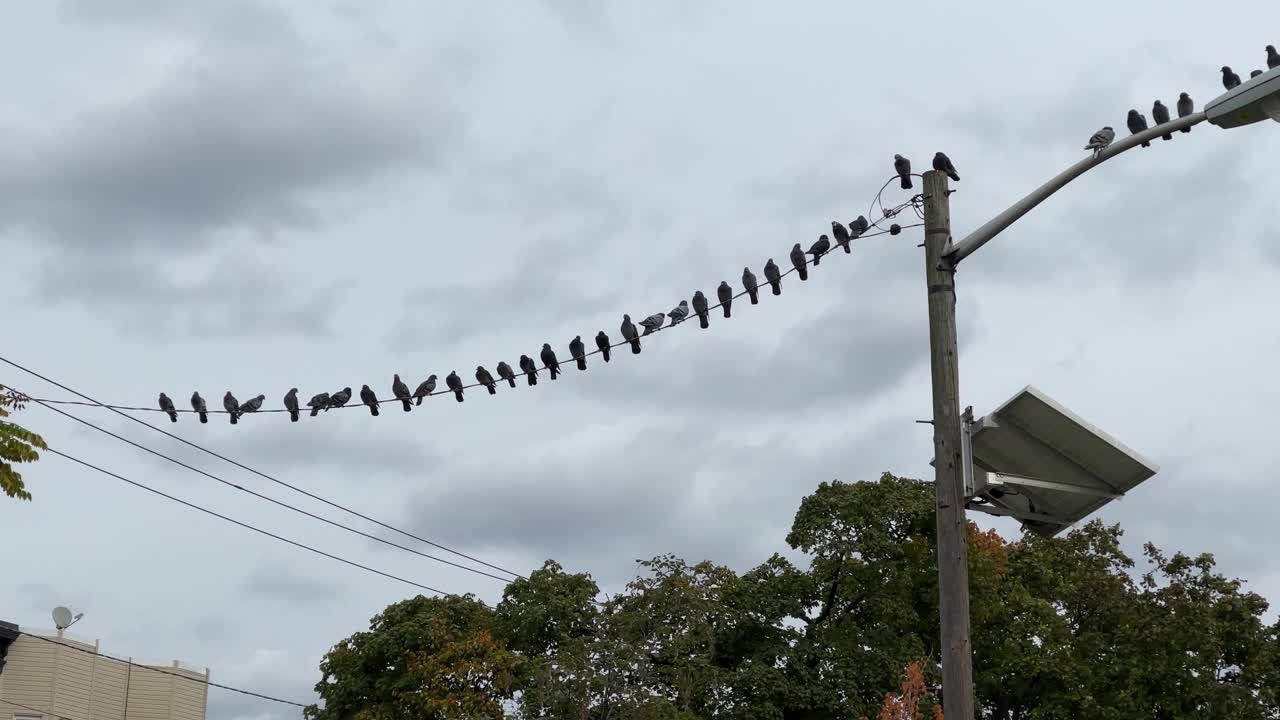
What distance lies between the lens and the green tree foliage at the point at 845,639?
3866cm

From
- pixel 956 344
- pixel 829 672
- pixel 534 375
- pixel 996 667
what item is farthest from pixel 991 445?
pixel 996 667

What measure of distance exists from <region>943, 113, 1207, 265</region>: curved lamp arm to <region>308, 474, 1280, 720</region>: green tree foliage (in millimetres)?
27916

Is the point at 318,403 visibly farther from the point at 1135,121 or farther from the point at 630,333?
the point at 1135,121

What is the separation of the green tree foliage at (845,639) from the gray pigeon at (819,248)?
22253 mm

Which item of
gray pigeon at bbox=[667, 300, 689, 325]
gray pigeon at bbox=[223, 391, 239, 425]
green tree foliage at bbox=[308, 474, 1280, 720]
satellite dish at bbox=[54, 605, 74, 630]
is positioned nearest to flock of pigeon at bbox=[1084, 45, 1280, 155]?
gray pigeon at bbox=[667, 300, 689, 325]

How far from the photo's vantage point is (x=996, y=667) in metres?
42.1

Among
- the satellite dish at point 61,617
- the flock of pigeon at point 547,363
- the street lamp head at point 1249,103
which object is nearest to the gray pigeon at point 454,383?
the flock of pigeon at point 547,363

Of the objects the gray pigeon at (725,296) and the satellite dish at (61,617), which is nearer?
the gray pigeon at (725,296)

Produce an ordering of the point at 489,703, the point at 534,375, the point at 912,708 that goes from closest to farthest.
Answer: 1. the point at 534,375
2. the point at 912,708
3. the point at 489,703

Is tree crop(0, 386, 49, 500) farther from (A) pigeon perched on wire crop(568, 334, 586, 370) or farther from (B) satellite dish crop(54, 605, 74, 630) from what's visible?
(B) satellite dish crop(54, 605, 74, 630)

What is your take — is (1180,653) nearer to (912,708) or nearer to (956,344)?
(912,708)

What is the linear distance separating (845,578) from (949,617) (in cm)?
3338

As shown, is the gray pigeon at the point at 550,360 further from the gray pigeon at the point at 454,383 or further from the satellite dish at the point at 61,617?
the satellite dish at the point at 61,617

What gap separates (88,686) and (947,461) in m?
36.2
